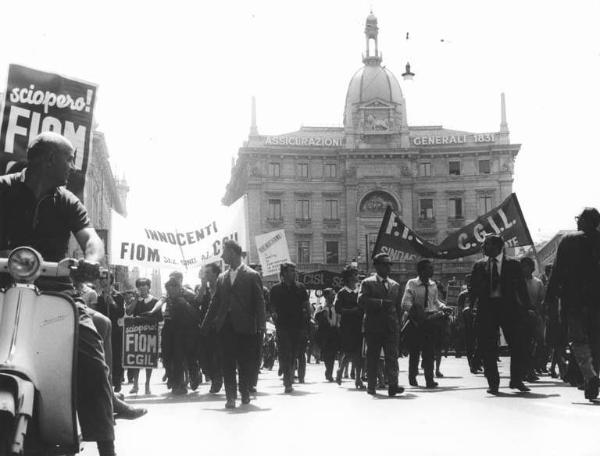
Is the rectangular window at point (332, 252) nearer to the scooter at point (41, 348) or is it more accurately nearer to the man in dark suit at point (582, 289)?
the man in dark suit at point (582, 289)

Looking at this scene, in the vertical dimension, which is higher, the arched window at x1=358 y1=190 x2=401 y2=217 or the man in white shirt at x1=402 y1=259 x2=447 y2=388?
the arched window at x1=358 y1=190 x2=401 y2=217

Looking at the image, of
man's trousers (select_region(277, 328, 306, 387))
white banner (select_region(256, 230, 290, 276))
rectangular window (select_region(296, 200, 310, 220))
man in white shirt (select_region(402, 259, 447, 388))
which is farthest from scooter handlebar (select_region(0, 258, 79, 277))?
rectangular window (select_region(296, 200, 310, 220))

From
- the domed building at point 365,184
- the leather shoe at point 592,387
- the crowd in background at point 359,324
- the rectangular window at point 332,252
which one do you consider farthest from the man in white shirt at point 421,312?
the rectangular window at point 332,252

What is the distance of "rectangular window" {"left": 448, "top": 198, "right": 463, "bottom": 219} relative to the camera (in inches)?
3258

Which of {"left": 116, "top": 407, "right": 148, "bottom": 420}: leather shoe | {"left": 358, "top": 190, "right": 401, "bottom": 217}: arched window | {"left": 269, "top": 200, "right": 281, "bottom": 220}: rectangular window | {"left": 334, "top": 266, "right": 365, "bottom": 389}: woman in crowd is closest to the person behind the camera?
{"left": 116, "top": 407, "right": 148, "bottom": 420}: leather shoe

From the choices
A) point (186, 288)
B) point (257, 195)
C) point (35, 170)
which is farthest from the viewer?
point (257, 195)

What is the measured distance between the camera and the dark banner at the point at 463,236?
653 inches

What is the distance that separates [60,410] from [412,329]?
380 inches

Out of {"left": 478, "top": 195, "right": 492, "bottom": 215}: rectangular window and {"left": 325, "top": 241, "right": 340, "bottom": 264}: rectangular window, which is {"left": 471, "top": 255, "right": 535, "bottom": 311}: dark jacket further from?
{"left": 478, "top": 195, "right": 492, "bottom": 215}: rectangular window

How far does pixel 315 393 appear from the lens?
1230cm

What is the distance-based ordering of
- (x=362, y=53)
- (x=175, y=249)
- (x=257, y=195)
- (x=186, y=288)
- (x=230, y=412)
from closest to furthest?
(x=230, y=412)
(x=186, y=288)
(x=175, y=249)
(x=257, y=195)
(x=362, y=53)

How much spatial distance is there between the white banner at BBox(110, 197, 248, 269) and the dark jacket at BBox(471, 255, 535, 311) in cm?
681

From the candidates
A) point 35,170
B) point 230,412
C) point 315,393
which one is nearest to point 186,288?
point 315,393

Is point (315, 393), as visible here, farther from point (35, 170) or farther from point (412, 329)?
point (35, 170)
